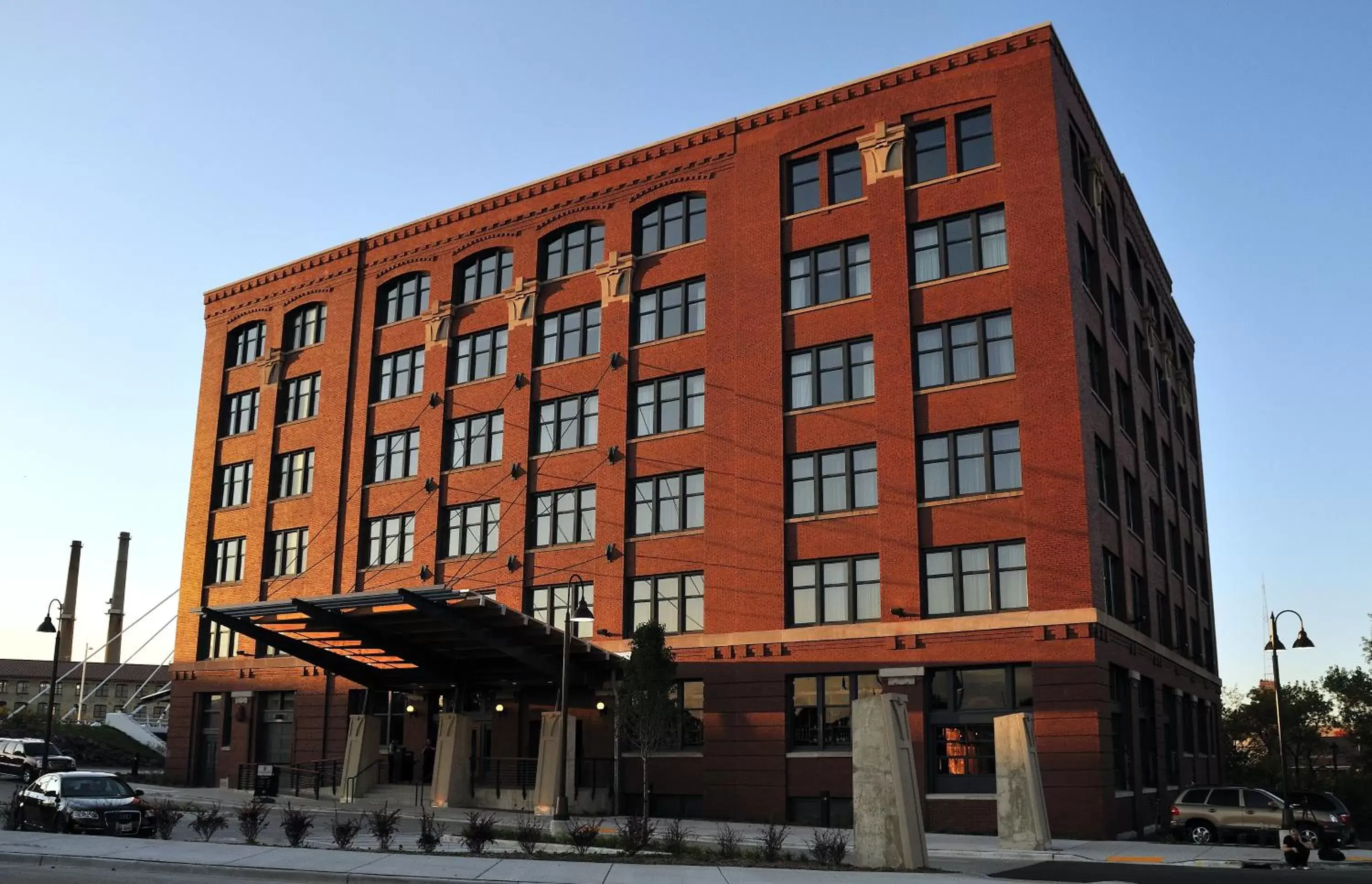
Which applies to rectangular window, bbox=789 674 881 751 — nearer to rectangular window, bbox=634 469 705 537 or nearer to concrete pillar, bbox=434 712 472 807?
rectangular window, bbox=634 469 705 537

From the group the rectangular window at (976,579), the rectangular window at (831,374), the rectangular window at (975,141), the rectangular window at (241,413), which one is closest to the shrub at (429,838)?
the rectangular window at (976,579)

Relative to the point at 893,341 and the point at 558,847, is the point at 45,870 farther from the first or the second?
the point at 893,341

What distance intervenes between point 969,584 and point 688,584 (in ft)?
31.3

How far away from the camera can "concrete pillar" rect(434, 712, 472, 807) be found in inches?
1522

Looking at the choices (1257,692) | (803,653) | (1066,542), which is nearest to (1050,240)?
(1066,542)

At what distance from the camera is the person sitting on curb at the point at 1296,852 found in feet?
84.7

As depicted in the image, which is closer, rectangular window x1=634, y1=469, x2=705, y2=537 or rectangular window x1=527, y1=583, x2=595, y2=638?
rectangular window x1=634, y1=469, x2=705, y2=537

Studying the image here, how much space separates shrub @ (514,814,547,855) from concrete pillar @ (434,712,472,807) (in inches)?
250

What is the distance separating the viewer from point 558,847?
25391mm

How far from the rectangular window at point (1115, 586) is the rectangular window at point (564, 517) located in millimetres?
16846

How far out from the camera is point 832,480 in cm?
3797

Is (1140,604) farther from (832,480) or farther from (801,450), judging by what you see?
(801,450)

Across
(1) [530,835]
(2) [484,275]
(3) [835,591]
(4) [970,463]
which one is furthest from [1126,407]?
(1) [530,835]

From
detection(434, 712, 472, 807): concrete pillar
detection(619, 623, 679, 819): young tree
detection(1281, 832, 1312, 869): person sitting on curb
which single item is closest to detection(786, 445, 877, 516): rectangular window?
detection(619, 623, 679, 819): young tree
